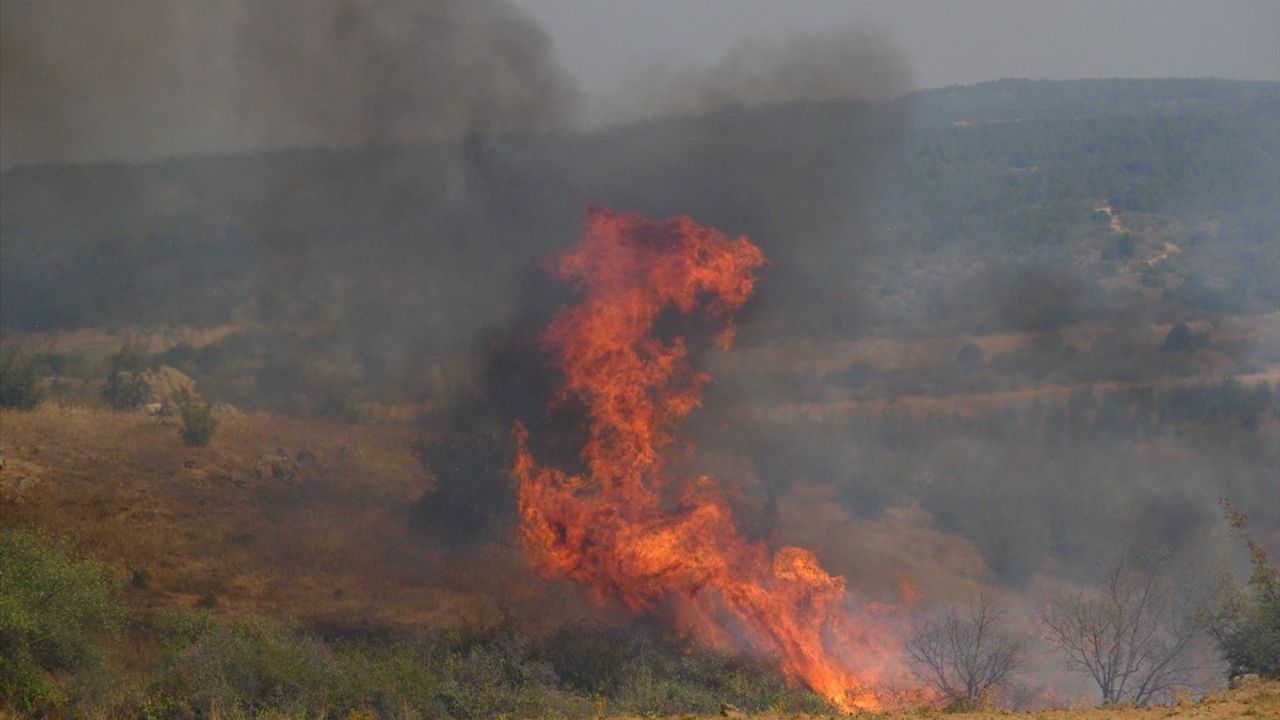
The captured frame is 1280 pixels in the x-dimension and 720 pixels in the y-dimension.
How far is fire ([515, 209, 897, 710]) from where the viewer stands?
76.0ft

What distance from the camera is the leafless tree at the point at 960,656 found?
73.8 ft

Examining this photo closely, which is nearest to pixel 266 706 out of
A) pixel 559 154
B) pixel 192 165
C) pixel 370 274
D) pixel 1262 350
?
pixel 559 154

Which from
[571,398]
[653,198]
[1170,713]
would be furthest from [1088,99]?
[1170,713]

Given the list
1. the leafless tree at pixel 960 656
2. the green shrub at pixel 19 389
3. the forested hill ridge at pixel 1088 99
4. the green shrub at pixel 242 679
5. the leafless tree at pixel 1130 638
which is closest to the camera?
the green shrub at pixel 242 679

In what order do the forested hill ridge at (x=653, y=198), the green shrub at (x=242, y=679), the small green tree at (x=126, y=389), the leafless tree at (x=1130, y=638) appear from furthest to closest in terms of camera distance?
the forested hill ridge at (x=653, y=198) → the small green tree at (x=126, y=389) → the leafless tree at (x=1130, y=638) → the green shrub at (x=242, y=679)

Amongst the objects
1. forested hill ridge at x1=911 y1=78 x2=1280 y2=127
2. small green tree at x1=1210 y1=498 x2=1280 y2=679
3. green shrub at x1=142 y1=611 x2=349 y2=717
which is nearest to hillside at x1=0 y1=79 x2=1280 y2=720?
green shrub at x1=142 y1=611 x2=349 y2=717

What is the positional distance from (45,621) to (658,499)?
12.2 metres

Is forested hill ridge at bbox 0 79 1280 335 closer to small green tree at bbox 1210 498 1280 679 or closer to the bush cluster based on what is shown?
the bush cluster

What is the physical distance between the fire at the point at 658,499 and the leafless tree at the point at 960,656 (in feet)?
2.35

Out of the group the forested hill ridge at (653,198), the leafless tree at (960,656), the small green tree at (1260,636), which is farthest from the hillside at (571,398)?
the small green tree at (1260,636)

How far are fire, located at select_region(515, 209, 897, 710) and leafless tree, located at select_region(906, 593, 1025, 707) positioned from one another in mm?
715

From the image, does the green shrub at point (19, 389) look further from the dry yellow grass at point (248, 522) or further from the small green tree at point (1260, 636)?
the small green tree at point (1260, 636)

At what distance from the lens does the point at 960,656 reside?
76.3ft

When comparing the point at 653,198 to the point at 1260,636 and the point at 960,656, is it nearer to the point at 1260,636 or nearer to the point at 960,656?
the point at 960,656
